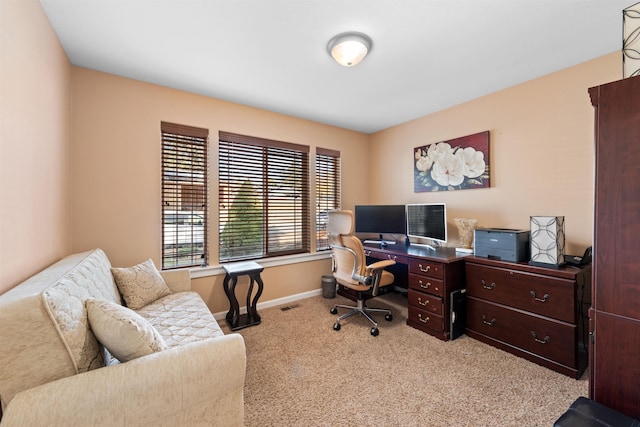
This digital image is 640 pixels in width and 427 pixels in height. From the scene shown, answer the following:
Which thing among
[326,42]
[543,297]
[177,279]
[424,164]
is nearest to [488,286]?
[543,297]

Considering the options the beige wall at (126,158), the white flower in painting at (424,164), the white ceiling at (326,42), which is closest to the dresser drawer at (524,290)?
the white flower in painting at (424,164)

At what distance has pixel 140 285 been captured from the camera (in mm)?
2096

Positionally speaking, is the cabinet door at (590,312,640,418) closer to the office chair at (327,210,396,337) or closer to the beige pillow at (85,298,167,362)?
the office chair at (327,210,396,337)

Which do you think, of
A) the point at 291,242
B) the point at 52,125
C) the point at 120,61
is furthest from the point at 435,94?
the point at 52,125

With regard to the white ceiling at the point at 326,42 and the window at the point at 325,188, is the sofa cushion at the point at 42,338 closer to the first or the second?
the white ceiling at the point at 326,42

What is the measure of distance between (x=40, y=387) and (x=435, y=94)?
3500 mm

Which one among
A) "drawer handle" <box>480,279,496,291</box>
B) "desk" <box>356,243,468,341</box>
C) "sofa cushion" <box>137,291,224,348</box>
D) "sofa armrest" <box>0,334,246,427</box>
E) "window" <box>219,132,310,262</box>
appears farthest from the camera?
"window" <box>219,132,310,262</box>

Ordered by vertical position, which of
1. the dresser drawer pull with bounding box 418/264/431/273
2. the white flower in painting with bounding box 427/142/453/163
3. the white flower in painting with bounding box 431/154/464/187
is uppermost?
the white flower in painting with bounding box 427/142/453/163

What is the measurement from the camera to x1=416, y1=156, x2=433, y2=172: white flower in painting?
130 inches

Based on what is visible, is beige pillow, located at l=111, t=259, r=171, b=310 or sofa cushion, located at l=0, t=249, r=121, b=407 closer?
sofa cushion, located at l=0, t=249, r=121, b=407

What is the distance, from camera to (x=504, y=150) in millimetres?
2676

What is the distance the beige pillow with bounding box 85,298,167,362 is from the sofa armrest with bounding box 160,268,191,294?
1288mm

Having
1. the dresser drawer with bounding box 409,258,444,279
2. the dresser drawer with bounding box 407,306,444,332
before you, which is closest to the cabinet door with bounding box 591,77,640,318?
the dresser drawer with bounding box 409,258,444,279

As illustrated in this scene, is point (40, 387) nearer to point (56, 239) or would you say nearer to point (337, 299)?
point (56, 239)
